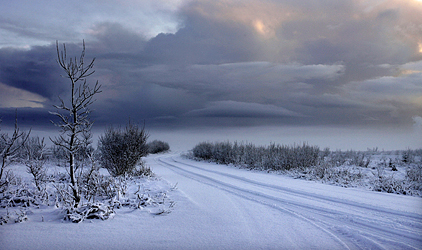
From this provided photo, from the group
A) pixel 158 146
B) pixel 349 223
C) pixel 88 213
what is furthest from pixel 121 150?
pixel 158 146

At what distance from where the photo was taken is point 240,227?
4973 mm

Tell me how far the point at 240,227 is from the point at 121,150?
27.9 ft

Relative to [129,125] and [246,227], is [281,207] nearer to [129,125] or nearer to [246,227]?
[246,227]

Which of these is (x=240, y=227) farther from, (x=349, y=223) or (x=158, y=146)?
(x=158, y=146)

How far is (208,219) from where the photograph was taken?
5.49 m

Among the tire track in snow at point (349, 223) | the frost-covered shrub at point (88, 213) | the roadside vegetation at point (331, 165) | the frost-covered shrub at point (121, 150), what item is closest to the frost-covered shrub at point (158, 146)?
the roadside vegetation at point (331, 165)

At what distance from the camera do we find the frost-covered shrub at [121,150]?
11.7 m

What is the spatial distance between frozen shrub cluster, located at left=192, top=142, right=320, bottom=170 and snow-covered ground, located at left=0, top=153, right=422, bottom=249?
884 cm

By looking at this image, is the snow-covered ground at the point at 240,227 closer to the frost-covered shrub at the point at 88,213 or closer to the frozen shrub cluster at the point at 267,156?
the frost-covered shrub at the point at 88,213

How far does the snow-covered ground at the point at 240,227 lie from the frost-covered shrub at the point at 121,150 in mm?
5446

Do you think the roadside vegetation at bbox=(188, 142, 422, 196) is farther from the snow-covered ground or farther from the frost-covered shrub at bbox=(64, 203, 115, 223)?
the frost-covered shrub at bbox=(64, 203, 115, 223)

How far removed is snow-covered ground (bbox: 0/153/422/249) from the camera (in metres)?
4.25

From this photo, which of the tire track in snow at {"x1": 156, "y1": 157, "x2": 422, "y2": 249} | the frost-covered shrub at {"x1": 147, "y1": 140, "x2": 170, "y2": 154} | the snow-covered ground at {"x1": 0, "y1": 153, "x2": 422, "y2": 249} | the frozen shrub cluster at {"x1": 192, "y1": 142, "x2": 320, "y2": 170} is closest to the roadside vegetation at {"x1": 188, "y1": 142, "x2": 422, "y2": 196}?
the frozen shrub cluster at {"x1": 192, "y1": 142, "x2": 320, "y2": 170}

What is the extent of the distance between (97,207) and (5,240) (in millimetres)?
1642
